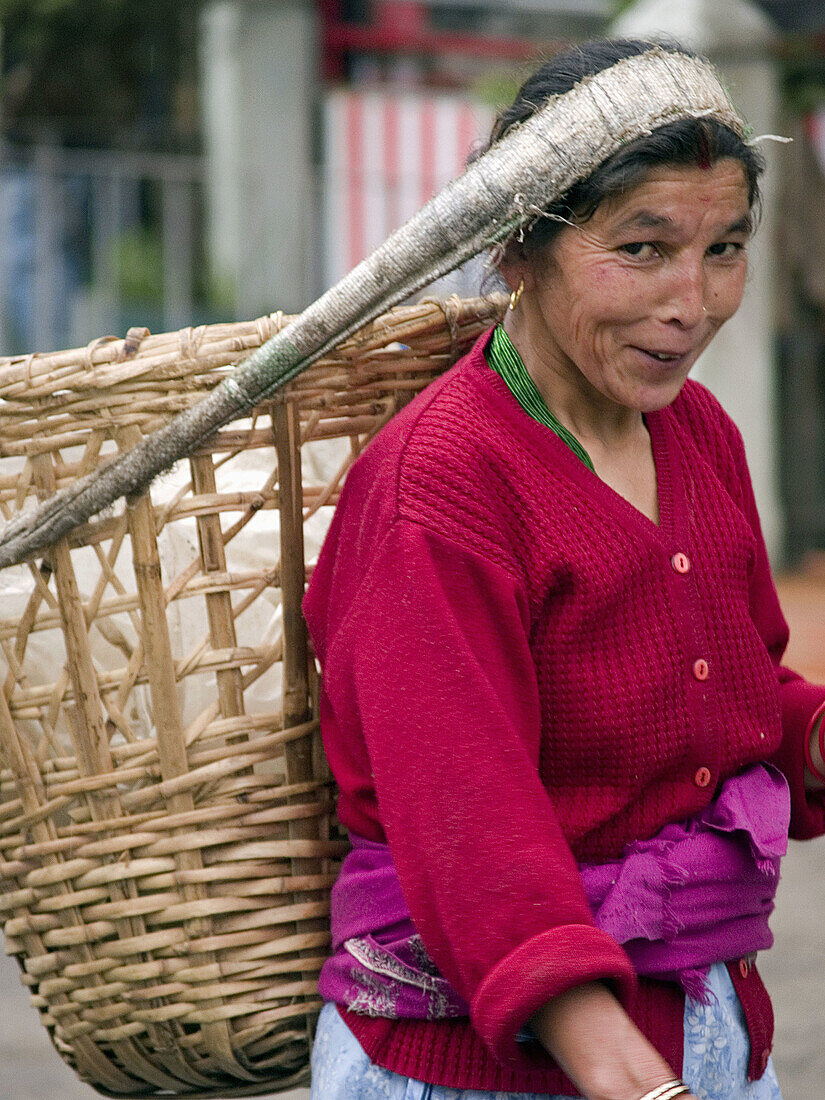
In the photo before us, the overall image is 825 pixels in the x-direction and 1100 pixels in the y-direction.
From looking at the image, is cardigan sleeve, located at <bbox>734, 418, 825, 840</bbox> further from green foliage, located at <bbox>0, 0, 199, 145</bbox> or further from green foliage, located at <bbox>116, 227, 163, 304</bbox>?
green foliage, located at <bbox>0, 0, 199, 145</bbox>

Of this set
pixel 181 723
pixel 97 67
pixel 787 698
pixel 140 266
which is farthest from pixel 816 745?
pixel 97 67

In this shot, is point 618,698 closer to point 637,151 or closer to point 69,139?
point 637,151

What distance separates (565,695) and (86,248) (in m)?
7.76

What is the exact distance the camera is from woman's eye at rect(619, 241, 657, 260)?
1.21 meters

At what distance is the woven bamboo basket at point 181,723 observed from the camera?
52.4 inches

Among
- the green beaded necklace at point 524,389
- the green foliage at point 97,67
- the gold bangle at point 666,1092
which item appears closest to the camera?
the gold bangle at point 666,1092

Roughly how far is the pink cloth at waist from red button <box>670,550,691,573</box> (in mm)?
222

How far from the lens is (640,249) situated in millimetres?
1212

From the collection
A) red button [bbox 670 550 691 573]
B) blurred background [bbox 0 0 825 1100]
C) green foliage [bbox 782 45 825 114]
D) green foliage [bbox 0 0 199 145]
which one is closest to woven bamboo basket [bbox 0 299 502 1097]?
red button [bbox 670 550 691 573]

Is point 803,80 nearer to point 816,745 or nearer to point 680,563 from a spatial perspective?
point 816,745

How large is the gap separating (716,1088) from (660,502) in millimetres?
575

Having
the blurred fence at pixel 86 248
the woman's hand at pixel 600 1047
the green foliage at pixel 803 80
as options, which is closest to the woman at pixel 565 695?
the woman's hand at pixel 600 1047

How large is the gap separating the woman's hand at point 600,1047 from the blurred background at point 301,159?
4979 millimetres

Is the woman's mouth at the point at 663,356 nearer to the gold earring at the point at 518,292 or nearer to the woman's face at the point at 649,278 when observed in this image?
the woman's face at the point at 649,278
